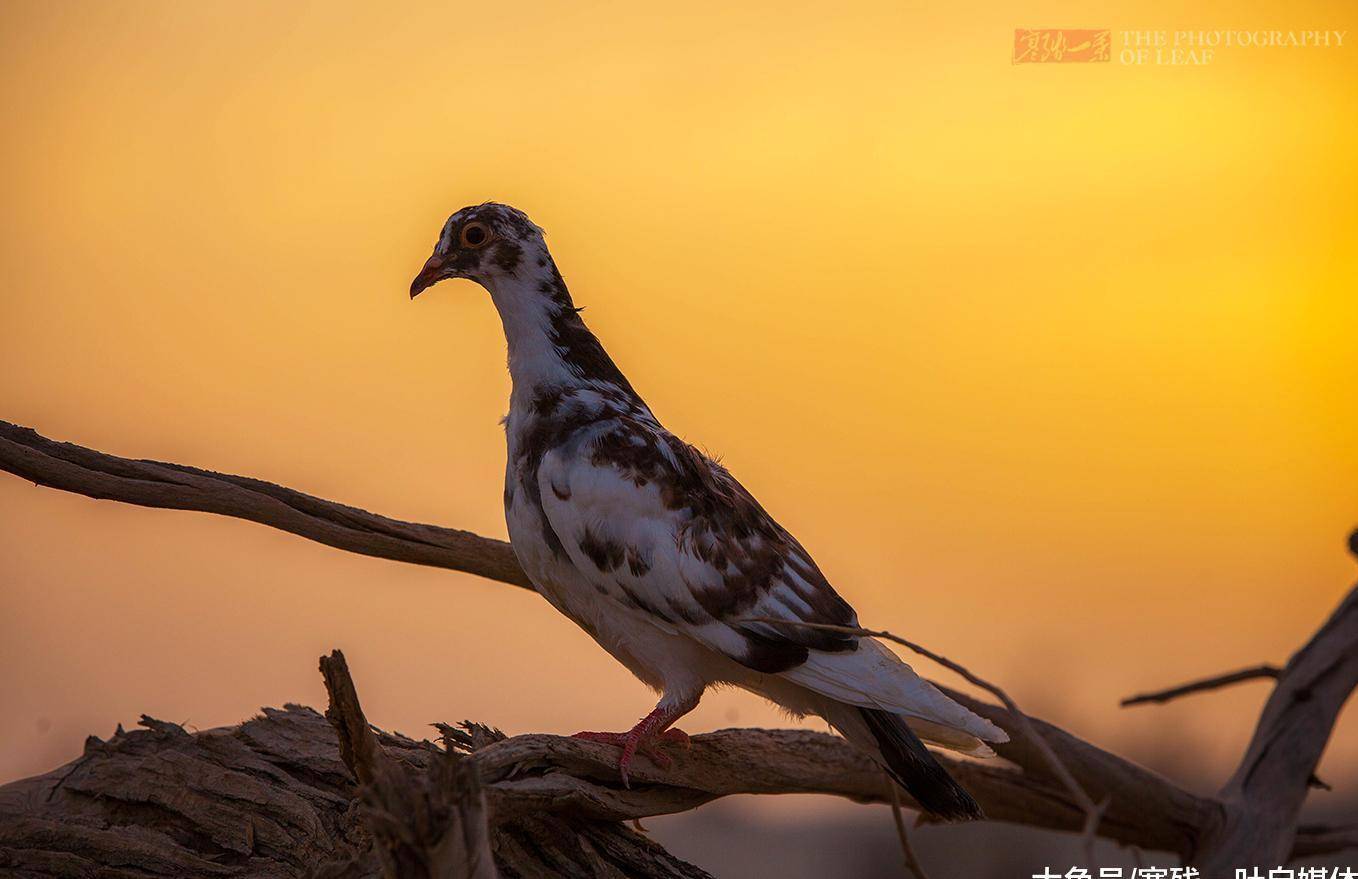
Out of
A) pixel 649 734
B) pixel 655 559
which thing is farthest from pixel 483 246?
pixel 649 734

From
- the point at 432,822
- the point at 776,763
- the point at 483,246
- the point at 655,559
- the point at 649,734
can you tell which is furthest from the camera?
the point at 776,763

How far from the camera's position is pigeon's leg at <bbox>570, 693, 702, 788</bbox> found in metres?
4.42

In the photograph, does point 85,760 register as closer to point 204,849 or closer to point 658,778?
point 204,849

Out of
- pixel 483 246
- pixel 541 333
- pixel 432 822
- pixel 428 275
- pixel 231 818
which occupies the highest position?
pixel 483 246

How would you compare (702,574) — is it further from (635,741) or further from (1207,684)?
(1207,684)

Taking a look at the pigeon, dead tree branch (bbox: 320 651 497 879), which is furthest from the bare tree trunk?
dead tree branch (bbox: 320 651 497 879)

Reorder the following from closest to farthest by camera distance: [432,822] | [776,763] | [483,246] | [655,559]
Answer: [432,822] < [655,559] < [483,246] < [776,763]

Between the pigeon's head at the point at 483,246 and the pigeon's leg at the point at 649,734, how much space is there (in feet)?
5.24

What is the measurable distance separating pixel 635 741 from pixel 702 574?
59 centimetres

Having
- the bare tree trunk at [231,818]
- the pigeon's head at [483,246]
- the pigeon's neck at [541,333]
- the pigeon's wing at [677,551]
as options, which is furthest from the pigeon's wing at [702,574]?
the bare tree trunk at [231,818]

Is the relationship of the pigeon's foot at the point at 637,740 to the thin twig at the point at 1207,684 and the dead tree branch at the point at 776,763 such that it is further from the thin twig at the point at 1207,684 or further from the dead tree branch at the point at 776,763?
the thin twig at the point at 1207,684

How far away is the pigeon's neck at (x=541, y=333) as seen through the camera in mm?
4754

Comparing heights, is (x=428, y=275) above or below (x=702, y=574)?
above

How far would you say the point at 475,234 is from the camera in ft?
15.6
